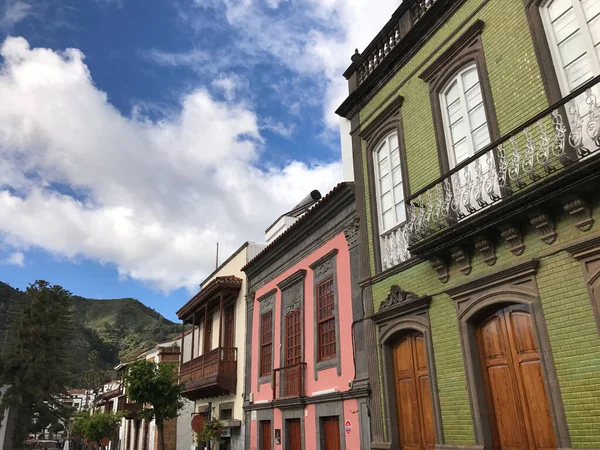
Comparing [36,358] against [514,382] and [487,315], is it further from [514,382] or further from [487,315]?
[514,382]

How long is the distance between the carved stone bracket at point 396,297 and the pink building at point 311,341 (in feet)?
5.25

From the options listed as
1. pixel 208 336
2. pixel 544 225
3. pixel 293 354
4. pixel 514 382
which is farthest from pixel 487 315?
pixel 208 336

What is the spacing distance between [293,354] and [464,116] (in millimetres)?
8463

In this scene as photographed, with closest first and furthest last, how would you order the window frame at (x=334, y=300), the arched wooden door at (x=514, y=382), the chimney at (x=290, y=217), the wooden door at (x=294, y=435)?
the arched wooden door at (x=514, y=382) < the window frame at (x=334, y=300) < the wooden door at (x=294, y=435) < the chimney at (x=290, y=217)

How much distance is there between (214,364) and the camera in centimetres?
1805

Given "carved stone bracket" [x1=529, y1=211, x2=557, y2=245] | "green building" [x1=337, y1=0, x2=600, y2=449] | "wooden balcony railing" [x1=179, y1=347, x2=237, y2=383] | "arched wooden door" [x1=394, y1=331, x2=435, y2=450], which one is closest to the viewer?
"green building" [x1=337, y1=0, x2=600, y2=449]

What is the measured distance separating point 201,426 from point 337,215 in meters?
9.63

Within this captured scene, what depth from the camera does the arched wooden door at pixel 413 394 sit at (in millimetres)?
7824

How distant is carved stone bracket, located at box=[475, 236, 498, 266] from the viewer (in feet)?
21.9

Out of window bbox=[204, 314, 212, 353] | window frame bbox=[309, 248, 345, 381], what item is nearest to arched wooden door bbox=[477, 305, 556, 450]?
window frame bbox=[309, 248, 345, 381]

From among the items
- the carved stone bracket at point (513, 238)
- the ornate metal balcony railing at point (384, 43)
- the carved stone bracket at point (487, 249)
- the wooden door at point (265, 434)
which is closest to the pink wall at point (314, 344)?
the wooden door at point (265, 434)

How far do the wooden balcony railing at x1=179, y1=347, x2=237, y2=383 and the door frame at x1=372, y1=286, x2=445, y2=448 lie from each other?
9.74 m

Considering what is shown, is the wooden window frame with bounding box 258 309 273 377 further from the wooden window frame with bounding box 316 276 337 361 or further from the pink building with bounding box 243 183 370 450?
the wooden window frame with bounding box 316 276 337 361

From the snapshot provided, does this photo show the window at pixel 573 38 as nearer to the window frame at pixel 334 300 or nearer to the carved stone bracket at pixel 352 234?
the carved stone bracket at pixel 352 234
